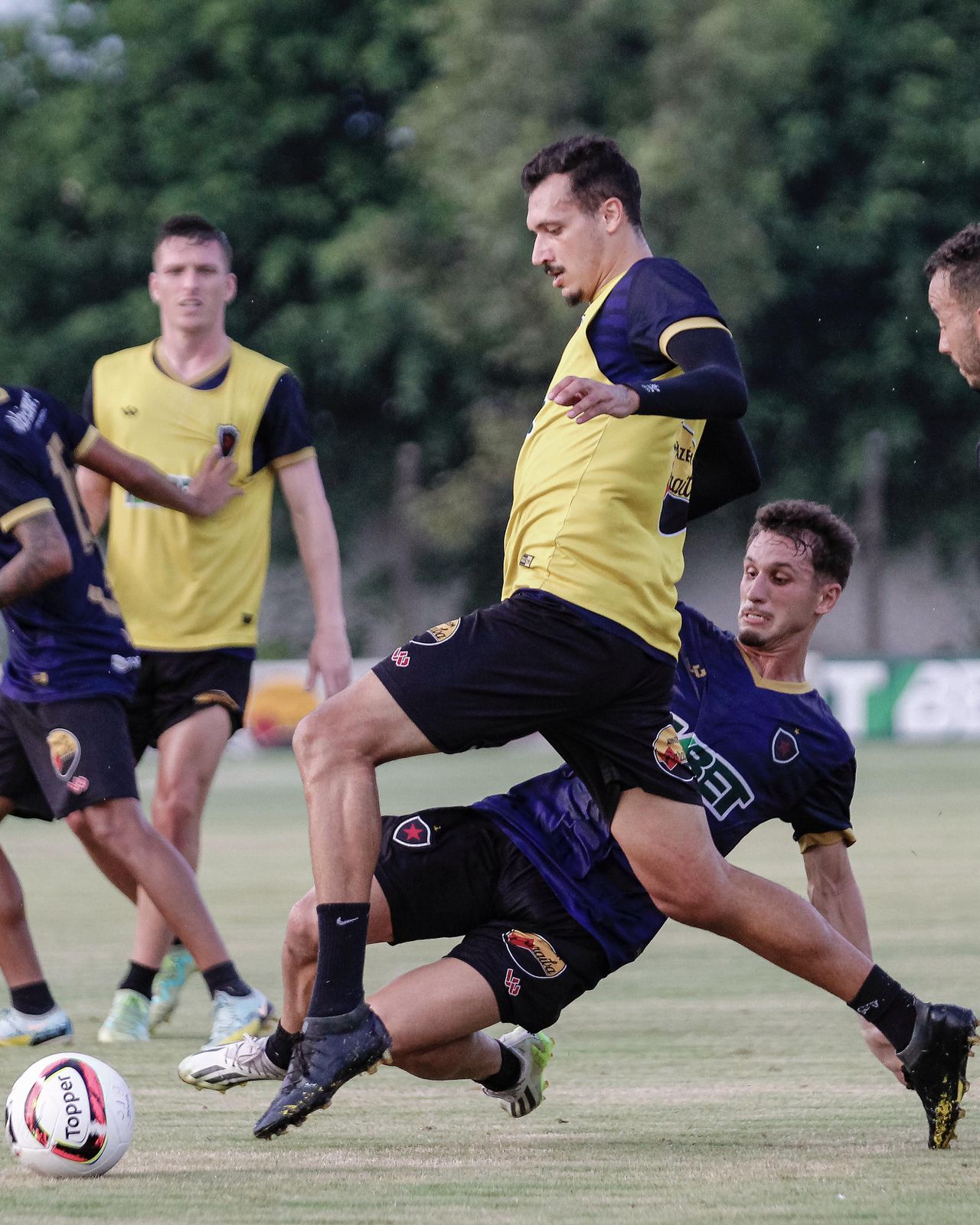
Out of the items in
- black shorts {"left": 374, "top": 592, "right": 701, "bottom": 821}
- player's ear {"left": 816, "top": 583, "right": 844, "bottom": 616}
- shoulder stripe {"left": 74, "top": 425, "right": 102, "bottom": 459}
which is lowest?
black shorts {"left": 374, "top": 592, "right": 701, "bottom": 821}

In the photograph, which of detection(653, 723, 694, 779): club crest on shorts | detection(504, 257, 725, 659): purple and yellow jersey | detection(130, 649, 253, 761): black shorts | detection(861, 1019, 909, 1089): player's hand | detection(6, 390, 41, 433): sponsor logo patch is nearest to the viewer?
detection(504, 257, 725, 659): purple and yellow jersey

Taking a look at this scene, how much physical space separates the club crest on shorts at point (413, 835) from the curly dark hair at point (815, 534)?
1.17 m

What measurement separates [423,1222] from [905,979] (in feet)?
12.7

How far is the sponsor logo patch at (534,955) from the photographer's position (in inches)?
185

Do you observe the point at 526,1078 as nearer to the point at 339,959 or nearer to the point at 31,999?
the point at 339,959

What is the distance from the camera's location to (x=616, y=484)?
4445mm

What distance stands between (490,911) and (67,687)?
1.74 metres

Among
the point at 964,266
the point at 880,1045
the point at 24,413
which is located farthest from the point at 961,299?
the point at 24,413

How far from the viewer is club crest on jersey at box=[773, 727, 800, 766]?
4.92m

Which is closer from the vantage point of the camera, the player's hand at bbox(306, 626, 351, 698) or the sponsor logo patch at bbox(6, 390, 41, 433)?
the sponsor logo patch at bbox(6, 390, 41, 433)

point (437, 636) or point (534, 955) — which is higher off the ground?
point (437, 636)

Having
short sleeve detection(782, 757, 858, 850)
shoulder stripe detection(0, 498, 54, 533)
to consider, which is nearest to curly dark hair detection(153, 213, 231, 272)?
shoulder stripe detection(0, 498, 54, 533)

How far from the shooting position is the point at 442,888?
481 cm

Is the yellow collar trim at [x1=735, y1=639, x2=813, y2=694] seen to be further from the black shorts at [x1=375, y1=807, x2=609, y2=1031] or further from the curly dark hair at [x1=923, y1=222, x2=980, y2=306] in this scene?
the curly dark hair at [x1=923, y1=222, x2=980, y2=306]
